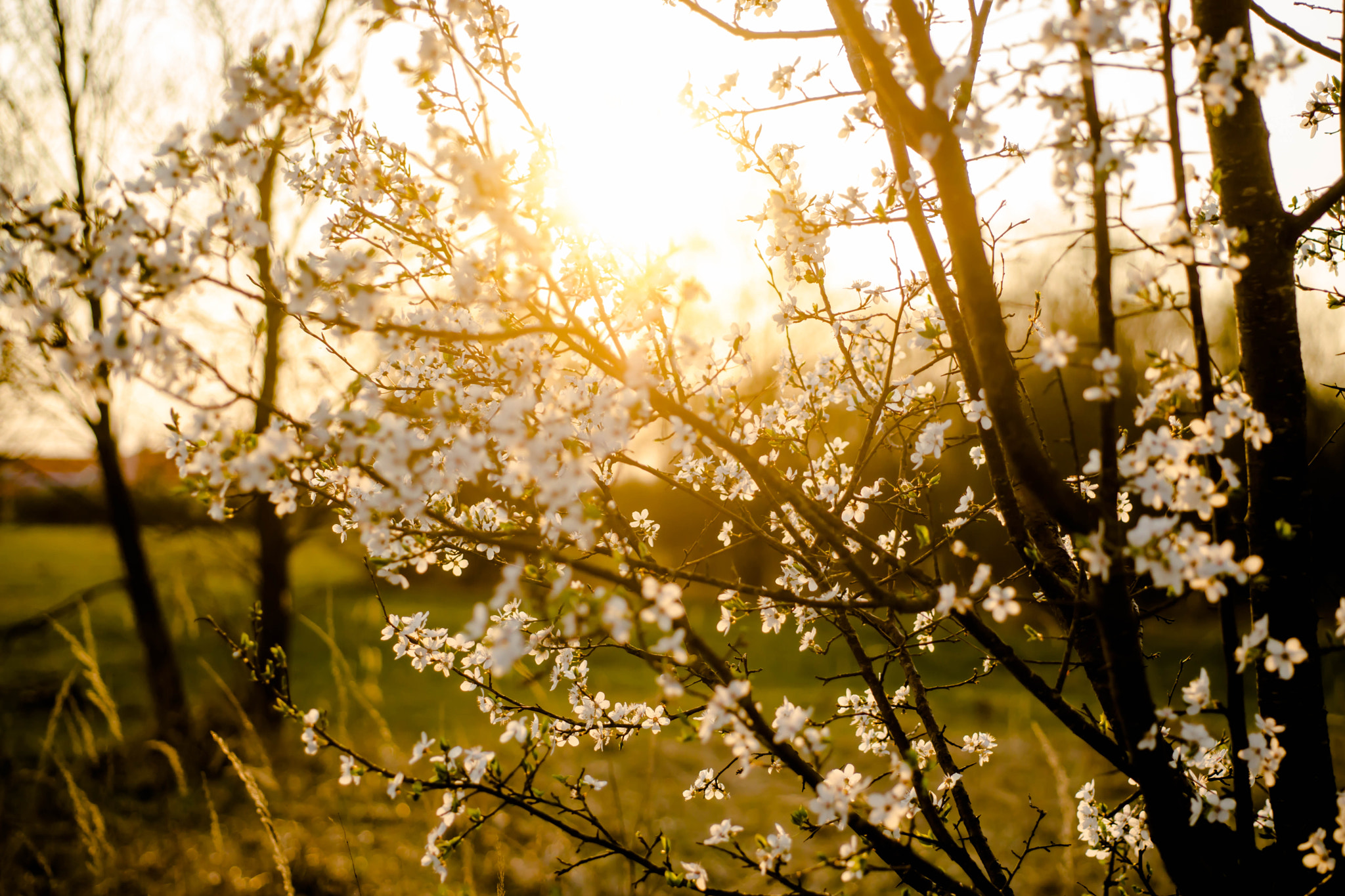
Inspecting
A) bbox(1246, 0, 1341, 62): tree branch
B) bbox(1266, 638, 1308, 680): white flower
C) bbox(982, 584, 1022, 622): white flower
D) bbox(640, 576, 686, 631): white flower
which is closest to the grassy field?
bbox(640, 576, 686, 631): white flower

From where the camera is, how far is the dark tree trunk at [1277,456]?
7.18ft

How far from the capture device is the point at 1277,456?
2211 mm

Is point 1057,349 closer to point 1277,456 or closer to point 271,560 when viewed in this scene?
point 1277,456

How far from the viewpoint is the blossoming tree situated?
1.73 m

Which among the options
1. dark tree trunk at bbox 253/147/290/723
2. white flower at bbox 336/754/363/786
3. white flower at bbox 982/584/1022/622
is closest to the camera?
white flower at bbox 982/584/1022/622

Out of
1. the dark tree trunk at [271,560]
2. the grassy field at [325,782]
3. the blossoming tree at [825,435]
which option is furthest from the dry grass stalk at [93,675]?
the dark tree trunk at [271,560]

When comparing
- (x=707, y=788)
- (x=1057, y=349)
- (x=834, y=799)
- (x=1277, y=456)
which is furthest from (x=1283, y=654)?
(x=707, y=788)

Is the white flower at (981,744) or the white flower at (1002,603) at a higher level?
the white flower at (1002,603)

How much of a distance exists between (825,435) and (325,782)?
10.1 metres

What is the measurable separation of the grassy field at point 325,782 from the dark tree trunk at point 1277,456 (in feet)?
3.51

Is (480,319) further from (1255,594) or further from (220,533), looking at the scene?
(220,533)

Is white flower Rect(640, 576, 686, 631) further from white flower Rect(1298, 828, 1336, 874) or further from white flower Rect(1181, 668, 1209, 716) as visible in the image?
white flower Rect(1298, 828, 1336, 874)

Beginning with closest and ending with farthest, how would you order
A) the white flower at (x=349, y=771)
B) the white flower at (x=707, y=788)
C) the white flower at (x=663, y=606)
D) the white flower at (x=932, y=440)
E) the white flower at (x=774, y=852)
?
the white flower at (x=663, y=606), the white flower at (x=774, y=852), the white flower at (x=349, y=771), the white flower at (x=932, y=440), the white flower at (x=707, y=788)

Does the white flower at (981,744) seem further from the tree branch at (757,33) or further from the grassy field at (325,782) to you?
the tree branch at (757,33)
